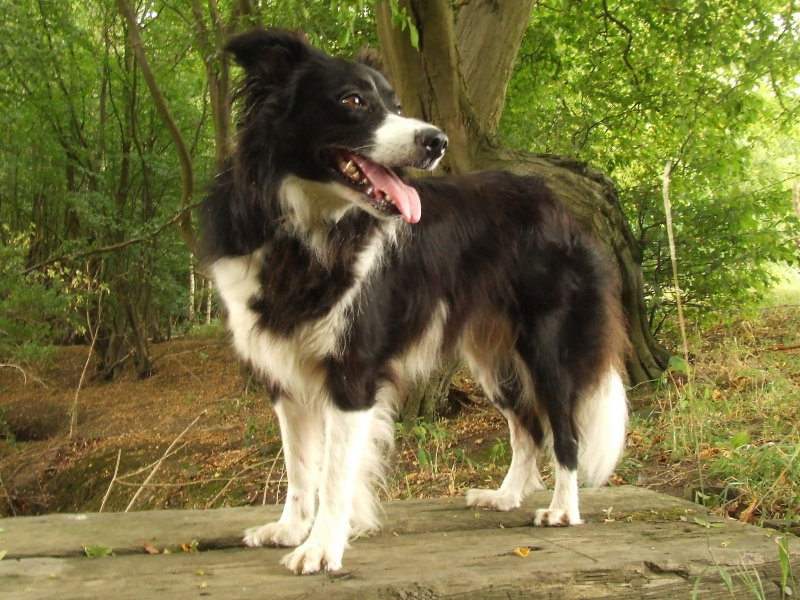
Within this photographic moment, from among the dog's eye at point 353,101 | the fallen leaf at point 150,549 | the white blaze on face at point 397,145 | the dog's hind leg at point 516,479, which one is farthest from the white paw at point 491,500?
the dog's eye at point 353,101

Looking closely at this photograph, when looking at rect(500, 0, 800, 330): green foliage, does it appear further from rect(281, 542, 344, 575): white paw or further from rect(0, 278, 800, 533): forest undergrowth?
rect(281, 542, 344, 575): white paw

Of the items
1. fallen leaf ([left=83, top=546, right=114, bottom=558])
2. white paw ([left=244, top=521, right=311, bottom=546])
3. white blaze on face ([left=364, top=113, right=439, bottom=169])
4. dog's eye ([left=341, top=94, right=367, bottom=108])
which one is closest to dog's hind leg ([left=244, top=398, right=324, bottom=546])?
white paw ([left=244, top=521, right=311, bottom=546])

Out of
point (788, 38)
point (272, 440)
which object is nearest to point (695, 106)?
point (788, 38)

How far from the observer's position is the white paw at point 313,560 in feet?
8.30

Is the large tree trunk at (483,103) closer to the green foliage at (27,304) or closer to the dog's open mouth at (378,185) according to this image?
the dog's open mouth at (378,185)

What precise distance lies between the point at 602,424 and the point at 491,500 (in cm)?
68

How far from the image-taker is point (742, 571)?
2.58 m

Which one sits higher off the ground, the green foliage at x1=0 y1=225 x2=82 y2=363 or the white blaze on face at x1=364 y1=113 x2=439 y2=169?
the white blaze on face at x1=364 y1=113 x2=439 y2=169

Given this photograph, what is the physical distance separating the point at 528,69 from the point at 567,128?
1194 millimetres

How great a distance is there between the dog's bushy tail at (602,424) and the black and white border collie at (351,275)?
153 millimetres

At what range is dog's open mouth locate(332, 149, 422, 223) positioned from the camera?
2.62 meters

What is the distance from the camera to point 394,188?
105 inches

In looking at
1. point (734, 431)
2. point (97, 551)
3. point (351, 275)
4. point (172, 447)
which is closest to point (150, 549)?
point (97, 551)

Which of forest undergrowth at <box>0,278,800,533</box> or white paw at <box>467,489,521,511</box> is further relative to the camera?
forest undergrowth at <box>0,278,800,533</box>
